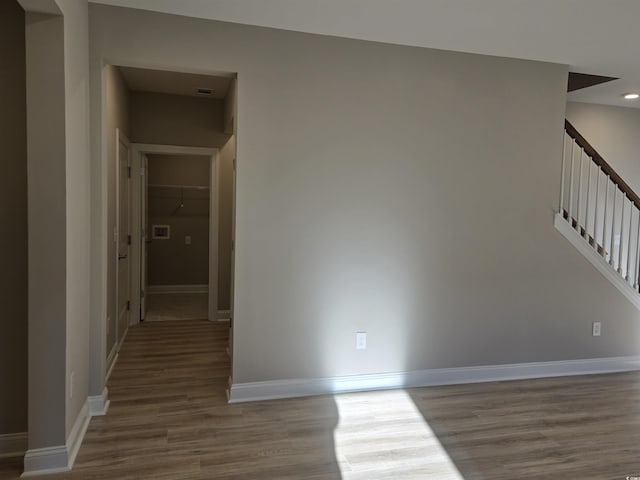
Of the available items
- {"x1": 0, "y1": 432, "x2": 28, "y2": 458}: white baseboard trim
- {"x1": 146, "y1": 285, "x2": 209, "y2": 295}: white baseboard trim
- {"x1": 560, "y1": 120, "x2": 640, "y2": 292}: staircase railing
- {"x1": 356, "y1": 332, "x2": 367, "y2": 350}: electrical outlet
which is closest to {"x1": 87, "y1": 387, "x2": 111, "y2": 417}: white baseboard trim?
{"x1": 0, "y1": 432, "x2": 28, "y2": 458}: white baseboard trim

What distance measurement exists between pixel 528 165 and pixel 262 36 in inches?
92.1

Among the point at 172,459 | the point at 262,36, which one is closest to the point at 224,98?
the point at 262,36

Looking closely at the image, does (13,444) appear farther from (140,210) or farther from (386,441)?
(140,210)

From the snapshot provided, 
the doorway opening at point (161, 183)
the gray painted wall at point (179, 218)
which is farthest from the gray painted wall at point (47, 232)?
the gray painted wall at point (179, 218)

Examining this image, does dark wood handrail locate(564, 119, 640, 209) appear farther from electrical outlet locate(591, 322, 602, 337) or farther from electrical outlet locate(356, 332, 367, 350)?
electrical outlet locate(356, 332, 367, 350)

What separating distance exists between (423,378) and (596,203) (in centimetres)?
216

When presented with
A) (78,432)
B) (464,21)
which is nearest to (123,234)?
(78,432)

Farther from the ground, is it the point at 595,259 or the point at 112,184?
the point at 112,184

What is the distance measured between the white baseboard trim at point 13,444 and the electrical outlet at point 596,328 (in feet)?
14.0

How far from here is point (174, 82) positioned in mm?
4395

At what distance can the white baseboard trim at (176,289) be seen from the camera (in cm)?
703

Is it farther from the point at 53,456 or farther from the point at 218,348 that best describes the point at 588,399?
the point at 53,456

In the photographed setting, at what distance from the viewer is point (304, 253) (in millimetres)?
3211

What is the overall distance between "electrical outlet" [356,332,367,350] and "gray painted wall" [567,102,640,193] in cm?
354
